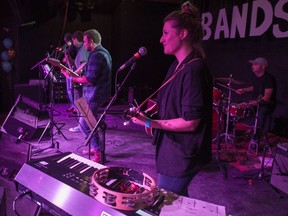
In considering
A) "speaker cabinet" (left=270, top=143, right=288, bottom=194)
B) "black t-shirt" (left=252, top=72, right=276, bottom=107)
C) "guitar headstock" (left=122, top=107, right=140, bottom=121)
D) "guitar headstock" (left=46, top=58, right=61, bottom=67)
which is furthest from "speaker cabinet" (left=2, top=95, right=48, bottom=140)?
"black t-shirt" (left=252, top=72, right=276, bottom=107)

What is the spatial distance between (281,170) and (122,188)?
3.05 metres

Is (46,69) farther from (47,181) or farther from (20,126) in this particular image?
(47,181)

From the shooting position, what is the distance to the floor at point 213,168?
322 cm

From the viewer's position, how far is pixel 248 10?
727 centimetres

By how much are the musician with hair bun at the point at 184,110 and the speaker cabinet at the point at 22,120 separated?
3.60 meters

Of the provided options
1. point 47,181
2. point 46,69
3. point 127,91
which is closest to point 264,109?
point 46,69

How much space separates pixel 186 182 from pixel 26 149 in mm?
1504

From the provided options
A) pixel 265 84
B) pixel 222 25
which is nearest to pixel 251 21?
pixel 222 25

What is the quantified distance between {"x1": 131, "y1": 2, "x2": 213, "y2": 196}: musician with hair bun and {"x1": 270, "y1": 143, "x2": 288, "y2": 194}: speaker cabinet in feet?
7.55

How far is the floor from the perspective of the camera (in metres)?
3.22

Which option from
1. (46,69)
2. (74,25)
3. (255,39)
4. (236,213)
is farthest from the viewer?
(74,25)

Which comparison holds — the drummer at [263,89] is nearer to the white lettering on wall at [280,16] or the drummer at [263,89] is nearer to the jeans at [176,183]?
the white lettering on wall at [280,16]

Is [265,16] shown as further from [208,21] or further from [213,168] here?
[213,168]

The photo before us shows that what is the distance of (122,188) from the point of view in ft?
4.53
